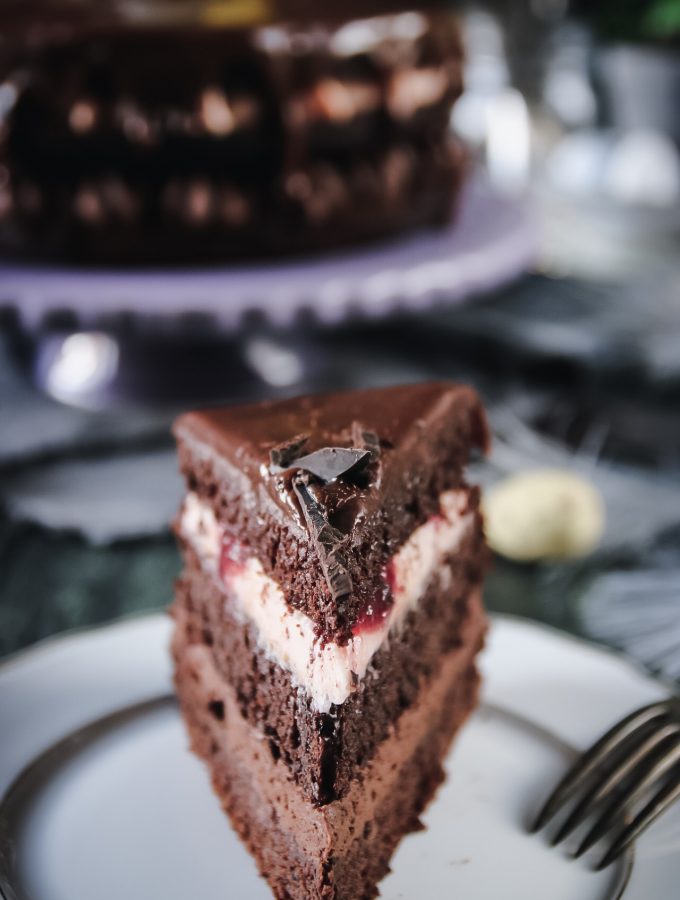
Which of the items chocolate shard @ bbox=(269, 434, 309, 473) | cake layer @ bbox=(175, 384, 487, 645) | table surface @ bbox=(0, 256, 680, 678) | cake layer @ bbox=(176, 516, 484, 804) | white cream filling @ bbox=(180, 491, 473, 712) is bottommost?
table surface @ bbox=(0, 256, 680, 678)

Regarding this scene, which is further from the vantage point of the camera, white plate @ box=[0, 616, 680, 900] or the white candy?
the white candy

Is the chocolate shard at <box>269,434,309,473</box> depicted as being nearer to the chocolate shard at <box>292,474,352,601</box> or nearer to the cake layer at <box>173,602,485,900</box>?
the chocolate shard at <box>292,474,352,601</box>

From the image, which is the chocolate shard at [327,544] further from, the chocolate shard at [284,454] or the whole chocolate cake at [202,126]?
the whole chocolate cake at [202,126]

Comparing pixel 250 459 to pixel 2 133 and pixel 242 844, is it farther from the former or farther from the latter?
pixel 2 133

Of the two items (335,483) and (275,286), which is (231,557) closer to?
(335,483)

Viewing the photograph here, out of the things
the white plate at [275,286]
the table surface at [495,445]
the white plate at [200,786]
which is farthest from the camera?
the white plate at [275,286]

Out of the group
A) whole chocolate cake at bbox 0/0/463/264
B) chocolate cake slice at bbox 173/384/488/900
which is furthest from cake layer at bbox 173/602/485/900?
whole chocolate cake at bbox 0/0/463/264

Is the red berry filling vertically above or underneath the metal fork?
above

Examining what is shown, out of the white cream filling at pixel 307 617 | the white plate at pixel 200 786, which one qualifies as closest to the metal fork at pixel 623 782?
the white plate at pixel 200 786
